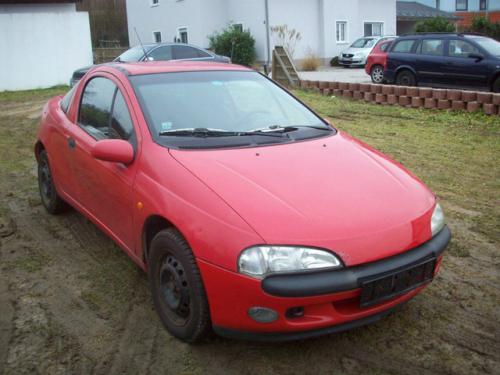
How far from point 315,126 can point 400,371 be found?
1.91 m

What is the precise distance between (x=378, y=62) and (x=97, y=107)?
1298cm

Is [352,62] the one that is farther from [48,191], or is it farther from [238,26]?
[48,191]

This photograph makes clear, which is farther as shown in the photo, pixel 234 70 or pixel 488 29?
pixel 488 29

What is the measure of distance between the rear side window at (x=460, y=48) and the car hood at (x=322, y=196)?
36.7ft

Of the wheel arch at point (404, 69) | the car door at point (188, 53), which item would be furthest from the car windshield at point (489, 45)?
the car door at point (188, 53)

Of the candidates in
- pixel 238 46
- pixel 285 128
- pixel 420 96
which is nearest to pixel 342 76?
pixel 238 46

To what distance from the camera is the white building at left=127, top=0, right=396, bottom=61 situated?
28.4 meters

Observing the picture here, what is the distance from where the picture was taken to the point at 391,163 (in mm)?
3795

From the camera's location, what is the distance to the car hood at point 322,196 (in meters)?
2.86

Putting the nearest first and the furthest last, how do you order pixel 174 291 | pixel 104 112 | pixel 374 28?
pixel 174 291 → pixel 104 112 → pixel 374 28

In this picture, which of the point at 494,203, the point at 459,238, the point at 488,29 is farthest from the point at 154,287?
the point at 488,29

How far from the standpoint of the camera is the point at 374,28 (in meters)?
33.1

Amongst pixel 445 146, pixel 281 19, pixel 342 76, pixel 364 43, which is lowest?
pixel 445 146

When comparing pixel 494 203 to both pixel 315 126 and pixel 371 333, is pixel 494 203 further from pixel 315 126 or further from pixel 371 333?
pixel 371 333
